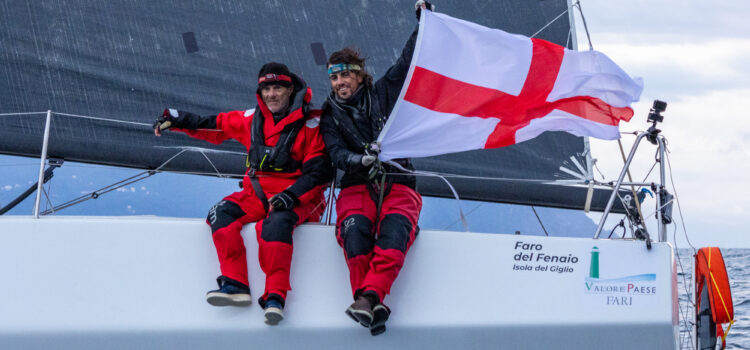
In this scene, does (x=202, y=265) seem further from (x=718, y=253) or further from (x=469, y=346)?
(x=718, y=253)

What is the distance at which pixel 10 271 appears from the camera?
238cm

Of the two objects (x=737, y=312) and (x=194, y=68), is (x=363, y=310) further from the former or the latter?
(x=737, y=312)

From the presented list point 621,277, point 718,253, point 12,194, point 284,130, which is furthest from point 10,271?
point 12,194

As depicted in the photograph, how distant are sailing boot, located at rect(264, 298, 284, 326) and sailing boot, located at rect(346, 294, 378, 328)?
194 millimetres

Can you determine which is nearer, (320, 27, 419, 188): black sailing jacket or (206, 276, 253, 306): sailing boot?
(206, 276, 253, 306): sailing boot

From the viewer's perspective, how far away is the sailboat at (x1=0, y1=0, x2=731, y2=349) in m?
2.37

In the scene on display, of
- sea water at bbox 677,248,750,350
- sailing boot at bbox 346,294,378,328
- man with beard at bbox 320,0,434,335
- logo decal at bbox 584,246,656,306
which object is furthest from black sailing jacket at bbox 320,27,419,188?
sea water at bbox 677,248,750,350

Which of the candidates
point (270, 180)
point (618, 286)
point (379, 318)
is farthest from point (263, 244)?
point (618, 286)

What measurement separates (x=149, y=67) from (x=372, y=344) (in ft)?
4.76

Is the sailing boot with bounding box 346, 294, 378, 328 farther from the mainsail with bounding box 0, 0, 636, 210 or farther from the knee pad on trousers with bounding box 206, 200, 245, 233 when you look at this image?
the mainsail with bounding box 0, 0, 636, 210

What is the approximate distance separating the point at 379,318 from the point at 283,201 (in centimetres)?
44

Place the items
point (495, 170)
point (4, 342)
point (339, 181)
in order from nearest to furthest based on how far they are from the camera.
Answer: point (4, 342) < point (339, 181) < point (495, 170)

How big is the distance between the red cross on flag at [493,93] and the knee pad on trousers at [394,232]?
7.4 inches

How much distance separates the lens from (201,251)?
2469 millimetres
